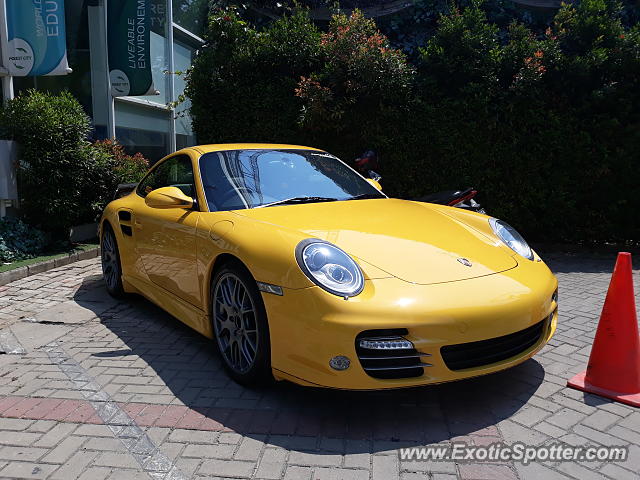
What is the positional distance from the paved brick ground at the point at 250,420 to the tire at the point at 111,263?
3.42 ft

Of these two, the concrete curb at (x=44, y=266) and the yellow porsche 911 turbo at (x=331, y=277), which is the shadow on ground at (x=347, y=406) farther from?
the concrete curb at (x=44, y=266)

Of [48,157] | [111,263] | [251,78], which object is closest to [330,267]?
[111,263]

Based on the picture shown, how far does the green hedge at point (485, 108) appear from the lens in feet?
22.7

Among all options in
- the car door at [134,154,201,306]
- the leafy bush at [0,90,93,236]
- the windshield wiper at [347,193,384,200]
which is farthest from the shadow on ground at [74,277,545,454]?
the leafy bush at [0,90,93,236]

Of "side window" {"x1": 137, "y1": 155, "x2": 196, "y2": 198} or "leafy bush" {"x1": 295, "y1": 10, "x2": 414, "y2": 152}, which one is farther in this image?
"leafy bush" {"x1": 295, "y1": 10, "x2": 414, "y2": 152}

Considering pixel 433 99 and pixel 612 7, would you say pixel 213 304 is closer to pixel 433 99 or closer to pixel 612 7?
pixel 433 99

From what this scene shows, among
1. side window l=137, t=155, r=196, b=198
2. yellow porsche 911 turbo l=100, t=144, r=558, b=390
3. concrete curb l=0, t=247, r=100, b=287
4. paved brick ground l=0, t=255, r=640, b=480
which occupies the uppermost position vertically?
side window l=137, t=155, r=196, b=198

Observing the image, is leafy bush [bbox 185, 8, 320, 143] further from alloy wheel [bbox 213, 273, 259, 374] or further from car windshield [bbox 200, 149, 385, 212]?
alloy wheel [bbox 213, 273, 259, 374]

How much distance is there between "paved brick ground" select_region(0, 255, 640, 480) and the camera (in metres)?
2.41

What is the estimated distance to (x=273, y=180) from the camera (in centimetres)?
388

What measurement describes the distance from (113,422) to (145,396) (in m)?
0.32

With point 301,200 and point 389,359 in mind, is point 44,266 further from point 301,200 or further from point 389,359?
point 389,359

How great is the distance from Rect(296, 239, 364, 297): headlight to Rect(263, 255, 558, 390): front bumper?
5 cm

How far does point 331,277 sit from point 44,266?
479cm
